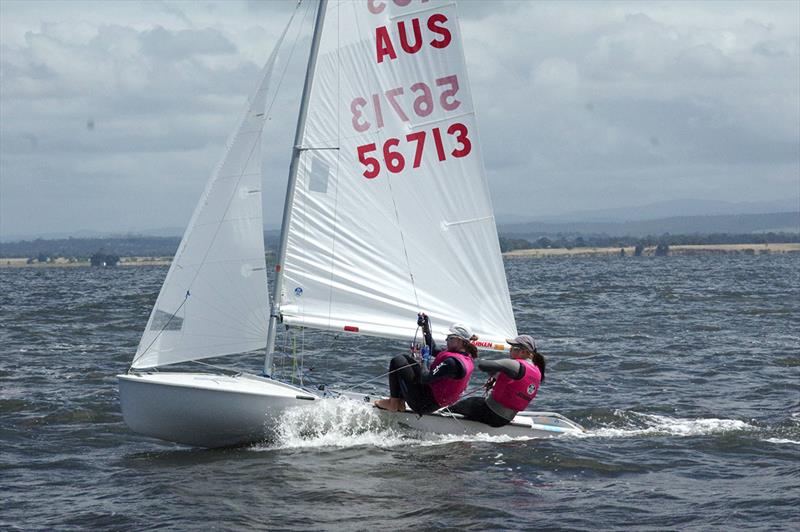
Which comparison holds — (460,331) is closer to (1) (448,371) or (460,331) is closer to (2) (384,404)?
(1) (448,371)

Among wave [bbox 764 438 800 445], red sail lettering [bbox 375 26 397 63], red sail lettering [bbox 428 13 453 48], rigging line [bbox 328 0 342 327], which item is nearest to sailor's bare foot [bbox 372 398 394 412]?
rigging line [bbox 328 0 342 327]

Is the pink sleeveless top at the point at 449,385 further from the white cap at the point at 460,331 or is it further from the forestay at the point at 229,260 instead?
the forestay at the point at 229,260

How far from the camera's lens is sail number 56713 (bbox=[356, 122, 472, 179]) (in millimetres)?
13344

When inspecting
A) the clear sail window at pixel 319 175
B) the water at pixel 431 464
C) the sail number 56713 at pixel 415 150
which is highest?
the sail number 56713 at pixel 415 150

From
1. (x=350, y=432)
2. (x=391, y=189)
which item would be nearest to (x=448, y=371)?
(x=350, y=432)

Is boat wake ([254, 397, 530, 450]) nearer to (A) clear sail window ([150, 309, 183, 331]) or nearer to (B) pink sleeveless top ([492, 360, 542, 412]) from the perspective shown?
Answer: (B) pink sleeveless top ([492, 360, 542, 412])

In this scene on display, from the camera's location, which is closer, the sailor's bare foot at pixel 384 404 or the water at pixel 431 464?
the water at pixel 431 464

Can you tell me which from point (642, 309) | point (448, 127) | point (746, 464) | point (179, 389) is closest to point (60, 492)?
point (179, 389)

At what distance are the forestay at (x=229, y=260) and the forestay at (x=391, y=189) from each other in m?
0.47

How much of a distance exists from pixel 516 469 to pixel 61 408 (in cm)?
728

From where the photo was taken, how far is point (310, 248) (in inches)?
522

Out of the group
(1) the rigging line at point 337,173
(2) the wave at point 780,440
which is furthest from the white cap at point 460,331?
(2) the wave at point 780,440

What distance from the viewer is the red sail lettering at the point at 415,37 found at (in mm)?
13203

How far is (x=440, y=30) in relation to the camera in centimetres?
1328
